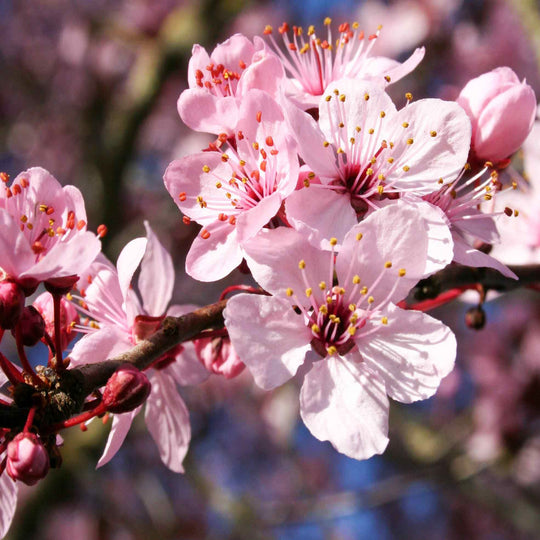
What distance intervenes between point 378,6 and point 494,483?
4298 mm

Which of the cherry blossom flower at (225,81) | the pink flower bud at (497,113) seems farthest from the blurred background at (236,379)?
the cherry blossom flower at (225,81)

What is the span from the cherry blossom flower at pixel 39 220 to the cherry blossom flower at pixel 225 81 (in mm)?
296

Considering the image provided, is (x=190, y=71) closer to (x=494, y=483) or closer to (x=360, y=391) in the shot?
(x=360, y=391)

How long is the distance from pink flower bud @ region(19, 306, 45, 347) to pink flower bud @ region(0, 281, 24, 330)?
0.05m

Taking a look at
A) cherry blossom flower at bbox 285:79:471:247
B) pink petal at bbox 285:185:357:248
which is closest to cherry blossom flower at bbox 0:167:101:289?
pink petal at bbox 285:185:357:248

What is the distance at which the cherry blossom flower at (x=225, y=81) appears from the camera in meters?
1.41

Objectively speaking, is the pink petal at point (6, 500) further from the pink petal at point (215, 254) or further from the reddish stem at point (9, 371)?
the pink petal at point (215, 254)

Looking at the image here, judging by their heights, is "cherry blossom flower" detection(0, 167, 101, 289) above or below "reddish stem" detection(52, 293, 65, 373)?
above

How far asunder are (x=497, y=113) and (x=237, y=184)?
0.57 metres

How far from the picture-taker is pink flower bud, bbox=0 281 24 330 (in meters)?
1.18

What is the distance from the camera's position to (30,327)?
1.25 m

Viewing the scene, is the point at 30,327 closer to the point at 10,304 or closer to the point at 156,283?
the point at 10,304

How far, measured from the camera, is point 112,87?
618 cm

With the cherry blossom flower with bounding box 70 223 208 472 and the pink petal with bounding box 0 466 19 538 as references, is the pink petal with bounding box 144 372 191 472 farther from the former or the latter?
the pink petal with bounding box 0 466 19 538
